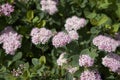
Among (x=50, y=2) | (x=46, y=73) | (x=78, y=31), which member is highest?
(x=50, y=2)

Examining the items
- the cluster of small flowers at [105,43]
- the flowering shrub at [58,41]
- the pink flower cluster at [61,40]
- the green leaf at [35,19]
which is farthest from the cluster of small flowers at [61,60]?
the green leaf at [35,19]

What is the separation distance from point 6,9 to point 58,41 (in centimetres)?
50

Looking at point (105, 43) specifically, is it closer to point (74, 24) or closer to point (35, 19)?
point (74, 24)

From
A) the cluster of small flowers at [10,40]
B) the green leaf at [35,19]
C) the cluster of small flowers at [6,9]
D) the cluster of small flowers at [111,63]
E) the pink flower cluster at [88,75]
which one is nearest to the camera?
the pink flower cluster at [88,75]

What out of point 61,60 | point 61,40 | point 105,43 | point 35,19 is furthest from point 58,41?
point 35,19

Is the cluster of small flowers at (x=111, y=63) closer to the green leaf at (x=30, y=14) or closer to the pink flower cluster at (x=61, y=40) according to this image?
the pink flower cluster at (x=61, y=40)

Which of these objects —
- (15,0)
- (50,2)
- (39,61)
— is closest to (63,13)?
(50,2)

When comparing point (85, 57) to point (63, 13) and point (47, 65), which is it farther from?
point (63, 13)

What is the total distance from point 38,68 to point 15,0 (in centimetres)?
73

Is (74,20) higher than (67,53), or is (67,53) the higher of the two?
(74,20)

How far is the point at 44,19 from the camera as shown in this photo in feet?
9.07

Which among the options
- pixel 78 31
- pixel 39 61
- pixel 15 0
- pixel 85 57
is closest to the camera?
pixel 85 57

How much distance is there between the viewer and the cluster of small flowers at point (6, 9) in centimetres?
256

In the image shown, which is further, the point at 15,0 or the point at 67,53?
the point at 15,0
